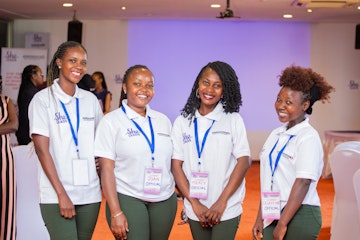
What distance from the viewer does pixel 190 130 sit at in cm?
318

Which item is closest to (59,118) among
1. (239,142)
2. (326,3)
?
(239,142)

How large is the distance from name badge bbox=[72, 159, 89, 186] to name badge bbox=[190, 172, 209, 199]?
58 cm

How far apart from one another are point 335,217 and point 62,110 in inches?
103

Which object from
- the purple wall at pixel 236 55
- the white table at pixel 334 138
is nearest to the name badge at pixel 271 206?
the white table at pixel 334 138

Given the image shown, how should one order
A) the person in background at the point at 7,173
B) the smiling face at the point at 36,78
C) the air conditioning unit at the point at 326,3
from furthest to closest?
the air conditioning unit at the point at 326,3, the smiling face at the point at 36,78, the person in background at the point at 7,173

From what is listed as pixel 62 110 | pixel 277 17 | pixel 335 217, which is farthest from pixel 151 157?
pixel 277 17

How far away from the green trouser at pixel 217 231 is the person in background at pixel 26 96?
4.25 meters

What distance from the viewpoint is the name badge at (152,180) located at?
3.09 meters

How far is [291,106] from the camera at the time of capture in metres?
3.01

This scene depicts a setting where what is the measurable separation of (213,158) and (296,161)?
446mm

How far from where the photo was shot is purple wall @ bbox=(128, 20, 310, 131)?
42.0 feet

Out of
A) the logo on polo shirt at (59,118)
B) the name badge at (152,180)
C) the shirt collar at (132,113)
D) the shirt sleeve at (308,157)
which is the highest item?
the shirt collar at (132,113)

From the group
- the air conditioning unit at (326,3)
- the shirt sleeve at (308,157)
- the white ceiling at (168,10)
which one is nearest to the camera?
the shirt sleeve at (308,157)

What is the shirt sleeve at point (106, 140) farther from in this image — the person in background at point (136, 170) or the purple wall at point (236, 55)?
the purple wall at point (236, 55)
